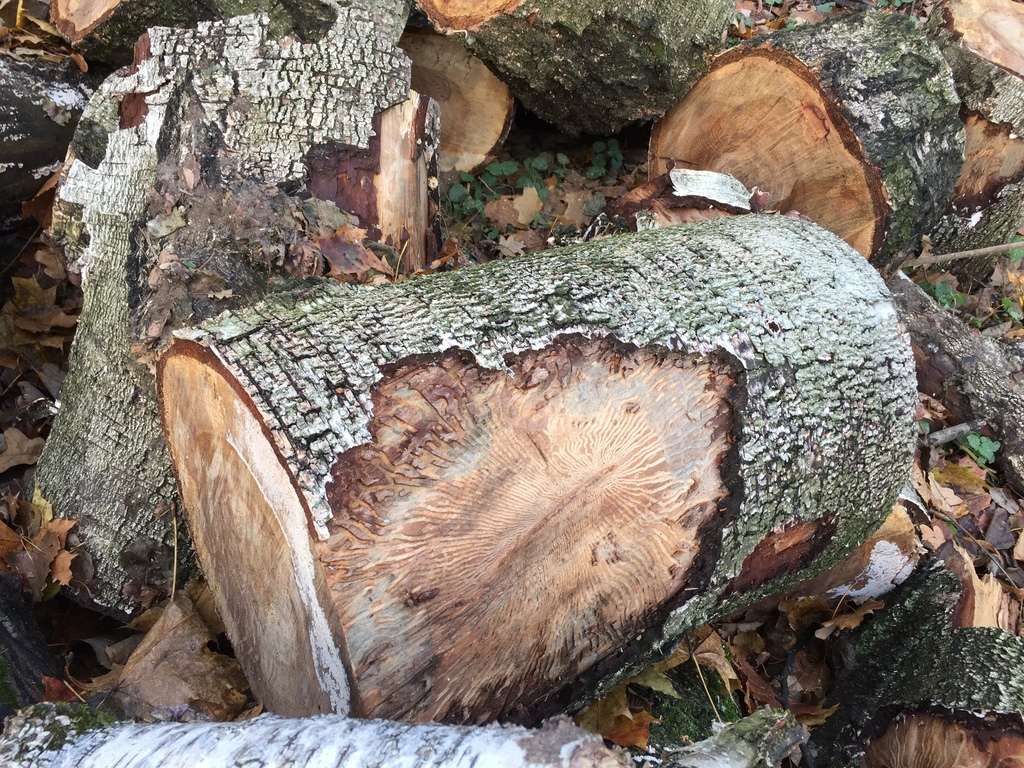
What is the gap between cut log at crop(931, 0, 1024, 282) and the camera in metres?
2.58

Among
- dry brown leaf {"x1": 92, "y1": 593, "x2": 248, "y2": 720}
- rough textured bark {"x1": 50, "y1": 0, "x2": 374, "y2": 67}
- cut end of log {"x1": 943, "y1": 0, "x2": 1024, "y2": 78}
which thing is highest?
rough textured bark {"x1": 50, "y1": 0, "x2": 374, "y2": 67}

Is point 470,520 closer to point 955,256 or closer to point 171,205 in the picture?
point 171,205

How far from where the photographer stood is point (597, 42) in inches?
101

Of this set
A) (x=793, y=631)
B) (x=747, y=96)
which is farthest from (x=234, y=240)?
(x=793, y=631)

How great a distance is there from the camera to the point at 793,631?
8.18ft

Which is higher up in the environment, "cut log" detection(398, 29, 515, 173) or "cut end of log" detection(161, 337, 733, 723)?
"cut log" detection(398, 29, 515, 173)

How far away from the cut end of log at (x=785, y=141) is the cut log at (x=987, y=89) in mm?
558

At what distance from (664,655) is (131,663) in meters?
1.32

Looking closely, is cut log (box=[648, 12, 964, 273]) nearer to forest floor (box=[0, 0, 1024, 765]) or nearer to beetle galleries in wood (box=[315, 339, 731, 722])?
forest floor (box=[0, 0, 1024, 765])

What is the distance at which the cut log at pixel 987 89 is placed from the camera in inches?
102

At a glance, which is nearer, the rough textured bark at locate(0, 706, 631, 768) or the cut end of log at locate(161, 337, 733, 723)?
the rough textured bark at locate(0, 706, 631, 768)

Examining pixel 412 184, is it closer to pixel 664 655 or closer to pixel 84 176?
pixel 84 176

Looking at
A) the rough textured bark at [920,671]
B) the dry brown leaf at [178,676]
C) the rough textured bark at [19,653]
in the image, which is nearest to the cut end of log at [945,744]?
the rough textured bark at [920,671]

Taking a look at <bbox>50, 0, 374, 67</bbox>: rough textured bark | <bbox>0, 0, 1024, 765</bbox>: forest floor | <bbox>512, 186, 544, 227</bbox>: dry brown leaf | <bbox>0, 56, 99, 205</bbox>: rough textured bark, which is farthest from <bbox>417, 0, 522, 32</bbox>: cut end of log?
<bbox>0, 56, 99, 205</bbox>: rough textured bark
